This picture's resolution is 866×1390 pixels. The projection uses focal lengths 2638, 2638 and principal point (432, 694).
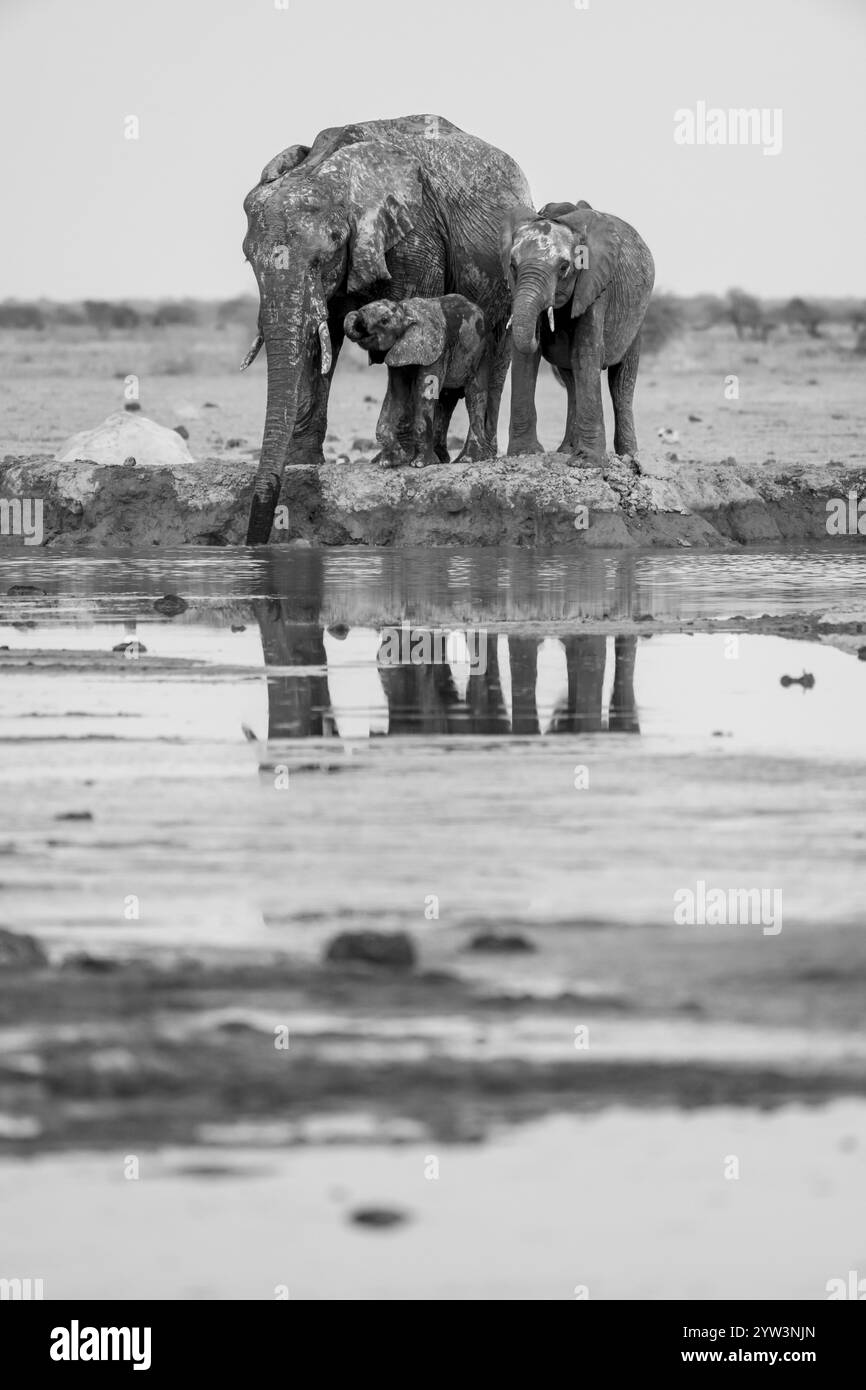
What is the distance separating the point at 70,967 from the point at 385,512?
15.6 m

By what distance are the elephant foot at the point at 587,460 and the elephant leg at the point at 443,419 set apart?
126cm

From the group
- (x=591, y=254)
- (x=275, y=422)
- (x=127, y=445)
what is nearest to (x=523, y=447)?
(x=591, y=254)

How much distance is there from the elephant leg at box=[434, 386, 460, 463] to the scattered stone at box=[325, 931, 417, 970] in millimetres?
16599


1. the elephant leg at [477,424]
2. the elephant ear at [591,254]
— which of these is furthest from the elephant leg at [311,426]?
the elephant ear at [591,254]

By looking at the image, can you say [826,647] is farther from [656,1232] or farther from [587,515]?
[656,1232]

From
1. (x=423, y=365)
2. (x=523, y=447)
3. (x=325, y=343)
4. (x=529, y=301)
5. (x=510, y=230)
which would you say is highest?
(x=510, y=230)

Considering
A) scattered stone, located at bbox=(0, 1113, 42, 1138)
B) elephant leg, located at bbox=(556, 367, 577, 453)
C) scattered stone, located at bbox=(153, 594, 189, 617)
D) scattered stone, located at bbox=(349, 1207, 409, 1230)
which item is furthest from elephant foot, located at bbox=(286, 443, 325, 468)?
scattered stone, located at bbox=(349, 1207, 409, 1230)

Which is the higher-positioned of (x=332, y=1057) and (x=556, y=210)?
(x=556, y=210)

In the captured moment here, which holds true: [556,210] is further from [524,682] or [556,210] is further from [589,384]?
[524,682]

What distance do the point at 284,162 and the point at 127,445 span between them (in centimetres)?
462

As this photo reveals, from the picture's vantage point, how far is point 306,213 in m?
22.1

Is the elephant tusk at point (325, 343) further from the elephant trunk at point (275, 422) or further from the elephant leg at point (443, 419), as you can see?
the elephant leg at point (443, 419)

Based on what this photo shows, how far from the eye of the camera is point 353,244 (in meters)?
22.4

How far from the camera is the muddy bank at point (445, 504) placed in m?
21.2
